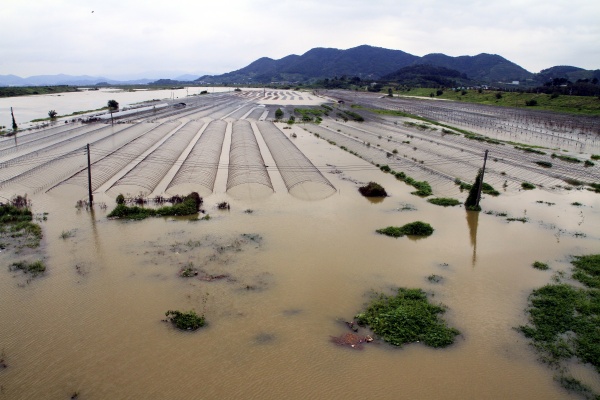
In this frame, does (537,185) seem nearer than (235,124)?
Yes

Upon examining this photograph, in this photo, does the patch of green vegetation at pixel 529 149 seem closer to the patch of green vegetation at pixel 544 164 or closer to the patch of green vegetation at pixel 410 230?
the patch of green vegetation at pixel 544 164

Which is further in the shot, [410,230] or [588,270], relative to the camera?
[410,230]

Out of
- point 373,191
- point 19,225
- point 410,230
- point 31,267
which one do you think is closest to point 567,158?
point 373,191

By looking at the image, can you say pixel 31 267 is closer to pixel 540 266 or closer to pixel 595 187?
pixel 540 266

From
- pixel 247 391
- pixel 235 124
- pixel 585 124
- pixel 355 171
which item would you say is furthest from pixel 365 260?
pixel 585 124

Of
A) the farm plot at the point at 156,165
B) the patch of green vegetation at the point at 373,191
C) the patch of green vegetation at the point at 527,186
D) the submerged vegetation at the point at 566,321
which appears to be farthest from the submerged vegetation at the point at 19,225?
the patch of green vegetation at the point at 527,186

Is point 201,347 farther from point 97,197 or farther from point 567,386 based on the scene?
point 97,197
